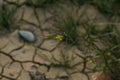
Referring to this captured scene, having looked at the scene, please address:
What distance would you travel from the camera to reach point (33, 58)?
3207mm

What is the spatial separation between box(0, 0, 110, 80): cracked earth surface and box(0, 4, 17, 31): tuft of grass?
7 centimetres

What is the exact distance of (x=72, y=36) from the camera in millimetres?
3309

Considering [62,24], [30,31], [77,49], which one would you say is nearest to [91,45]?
[77,49]

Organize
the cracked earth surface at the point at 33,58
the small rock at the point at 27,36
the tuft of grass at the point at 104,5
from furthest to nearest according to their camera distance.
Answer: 1. the tuft of grass at the point at 104,5
2. the small rock at the point at 27,36
3. the cracked earth surface at the point at 33,58

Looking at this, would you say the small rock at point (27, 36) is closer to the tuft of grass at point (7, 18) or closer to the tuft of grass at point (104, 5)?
the tuft of grass at point (7, 18)

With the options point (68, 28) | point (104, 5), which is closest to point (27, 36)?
point (68, 28)

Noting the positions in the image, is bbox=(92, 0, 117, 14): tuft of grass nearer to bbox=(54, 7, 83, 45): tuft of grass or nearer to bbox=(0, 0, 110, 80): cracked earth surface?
bbox=(54, 7, 83, 45): tuft of grass

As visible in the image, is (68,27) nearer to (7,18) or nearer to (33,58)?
(33,58)

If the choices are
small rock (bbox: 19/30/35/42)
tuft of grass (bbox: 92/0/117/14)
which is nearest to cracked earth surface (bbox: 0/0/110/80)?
small rock (bbox: 19/30/35/42)

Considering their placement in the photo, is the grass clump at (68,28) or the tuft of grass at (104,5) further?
the tuft of grass at (104,5)

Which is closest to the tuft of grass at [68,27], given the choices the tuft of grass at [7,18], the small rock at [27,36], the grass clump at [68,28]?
the grass clump at [68,28]

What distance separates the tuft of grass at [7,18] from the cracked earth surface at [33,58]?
7 centimetres

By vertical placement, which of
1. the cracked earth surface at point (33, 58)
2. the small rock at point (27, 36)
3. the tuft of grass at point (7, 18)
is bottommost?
the cracked earth surface at point (33, 58)

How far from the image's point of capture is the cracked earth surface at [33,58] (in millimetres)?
3104
